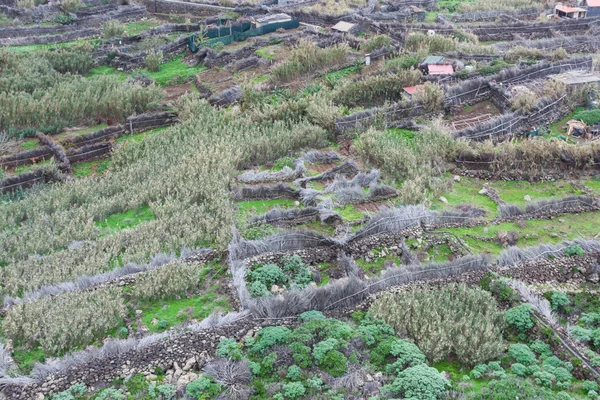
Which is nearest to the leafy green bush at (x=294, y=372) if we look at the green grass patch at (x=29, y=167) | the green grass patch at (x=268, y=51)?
the green grass patch at (x=29, y=167)

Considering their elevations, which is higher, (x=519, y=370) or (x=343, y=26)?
(x=343, y=26)

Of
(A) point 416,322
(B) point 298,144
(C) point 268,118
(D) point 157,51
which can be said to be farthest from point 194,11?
(A) point 416,322

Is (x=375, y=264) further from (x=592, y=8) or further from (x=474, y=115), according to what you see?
(x=592, y=8)

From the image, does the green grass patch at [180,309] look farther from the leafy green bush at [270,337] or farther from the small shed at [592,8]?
the small shed at [592,8]

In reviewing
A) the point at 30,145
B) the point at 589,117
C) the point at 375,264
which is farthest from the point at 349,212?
the point at 30,145

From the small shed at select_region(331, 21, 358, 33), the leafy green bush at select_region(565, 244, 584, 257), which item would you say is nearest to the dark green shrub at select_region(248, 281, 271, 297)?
the leafy green bush at select_region(565, 244, 584, 257)

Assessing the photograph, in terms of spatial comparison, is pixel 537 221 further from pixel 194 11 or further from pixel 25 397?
pixel 194 11
